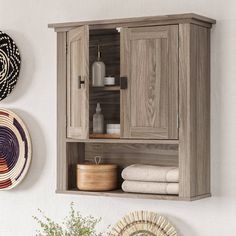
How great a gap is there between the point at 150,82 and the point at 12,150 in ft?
3.25

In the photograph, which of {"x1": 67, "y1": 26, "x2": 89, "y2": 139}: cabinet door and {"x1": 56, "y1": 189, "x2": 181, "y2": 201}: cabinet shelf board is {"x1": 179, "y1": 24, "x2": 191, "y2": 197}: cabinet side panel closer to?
{"x1": 56, "y1": 189, "x2": 181, "y2": 201}: cabinet shelf board

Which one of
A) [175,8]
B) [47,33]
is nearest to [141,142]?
[175,8]

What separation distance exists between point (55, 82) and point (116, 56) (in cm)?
43

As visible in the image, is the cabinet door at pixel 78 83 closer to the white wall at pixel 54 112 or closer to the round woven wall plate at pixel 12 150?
the white wall at pixel 54 112

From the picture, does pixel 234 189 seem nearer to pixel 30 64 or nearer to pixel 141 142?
pixel 141 142

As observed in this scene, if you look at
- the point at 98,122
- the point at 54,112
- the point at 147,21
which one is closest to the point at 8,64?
the point at 54,112

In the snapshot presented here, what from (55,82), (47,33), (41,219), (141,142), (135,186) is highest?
(47,33)

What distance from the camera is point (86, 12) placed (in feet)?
11.4

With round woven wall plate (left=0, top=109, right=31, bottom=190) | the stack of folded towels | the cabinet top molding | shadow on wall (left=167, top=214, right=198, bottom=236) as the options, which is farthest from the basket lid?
the cabinet top molding

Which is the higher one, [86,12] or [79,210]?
[86,12]

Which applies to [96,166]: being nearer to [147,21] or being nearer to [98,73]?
[98,73]

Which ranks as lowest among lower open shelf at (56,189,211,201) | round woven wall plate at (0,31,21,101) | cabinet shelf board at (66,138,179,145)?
lower open shelf at (56,189,211,201)

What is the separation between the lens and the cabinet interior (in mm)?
3217

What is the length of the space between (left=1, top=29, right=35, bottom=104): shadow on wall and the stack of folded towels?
2.61 feet
